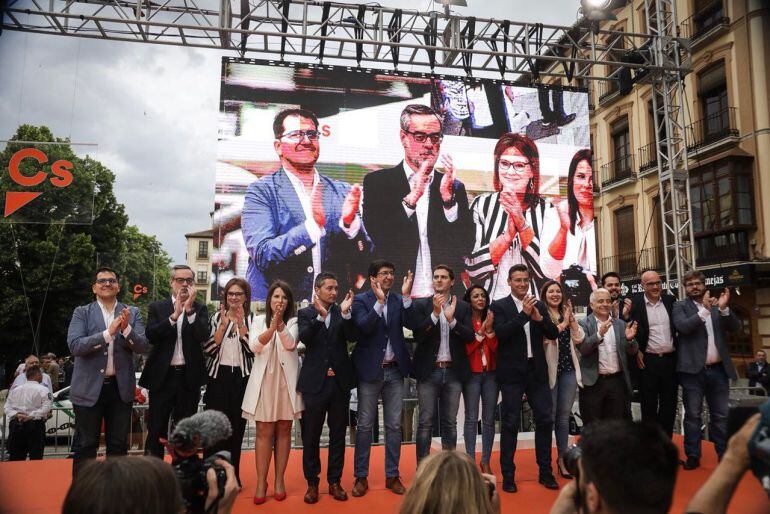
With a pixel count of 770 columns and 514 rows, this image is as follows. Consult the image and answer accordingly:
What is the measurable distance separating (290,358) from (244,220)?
5.34 m

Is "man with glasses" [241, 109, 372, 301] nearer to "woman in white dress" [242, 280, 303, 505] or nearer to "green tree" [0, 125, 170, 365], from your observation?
"woman in white dress" [242, 280, 303, 505]

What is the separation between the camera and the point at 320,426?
13.9 feet

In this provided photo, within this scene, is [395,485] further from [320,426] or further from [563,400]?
[563,400]

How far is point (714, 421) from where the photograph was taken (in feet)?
16.2

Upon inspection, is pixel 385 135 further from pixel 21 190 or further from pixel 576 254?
pixel 21 190

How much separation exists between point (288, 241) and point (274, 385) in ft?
17.4

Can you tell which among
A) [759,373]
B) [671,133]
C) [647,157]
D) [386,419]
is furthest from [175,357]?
[647,157]

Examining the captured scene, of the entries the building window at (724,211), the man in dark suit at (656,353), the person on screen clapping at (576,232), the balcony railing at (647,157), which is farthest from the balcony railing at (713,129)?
the man in dark suit at (656,353)

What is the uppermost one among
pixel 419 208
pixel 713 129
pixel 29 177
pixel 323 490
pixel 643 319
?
pixel 713 129

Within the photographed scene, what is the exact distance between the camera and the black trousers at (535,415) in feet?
14.3

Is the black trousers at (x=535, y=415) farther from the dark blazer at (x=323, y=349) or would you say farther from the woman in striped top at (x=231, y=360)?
the woman in striped top at (x=231, y=360)

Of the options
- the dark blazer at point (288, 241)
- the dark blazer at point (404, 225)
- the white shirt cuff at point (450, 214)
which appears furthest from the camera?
the white shirt cuff at point (450, 214)

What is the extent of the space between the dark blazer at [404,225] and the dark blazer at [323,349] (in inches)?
208

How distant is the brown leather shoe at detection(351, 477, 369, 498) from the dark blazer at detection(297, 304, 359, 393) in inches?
27.1
